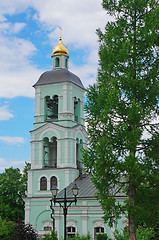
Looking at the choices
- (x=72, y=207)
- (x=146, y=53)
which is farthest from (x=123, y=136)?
(x=72, y=207)

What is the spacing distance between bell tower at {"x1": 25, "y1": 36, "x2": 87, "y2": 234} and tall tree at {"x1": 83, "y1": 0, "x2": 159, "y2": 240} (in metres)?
18.7

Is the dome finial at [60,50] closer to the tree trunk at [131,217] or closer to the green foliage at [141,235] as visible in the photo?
the green foliage at [141,235]

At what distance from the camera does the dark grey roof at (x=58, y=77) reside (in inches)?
1415

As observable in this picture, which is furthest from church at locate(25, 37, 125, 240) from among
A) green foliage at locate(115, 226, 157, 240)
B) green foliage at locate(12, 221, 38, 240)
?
green foliage at locate(115, 226, 157, 240)

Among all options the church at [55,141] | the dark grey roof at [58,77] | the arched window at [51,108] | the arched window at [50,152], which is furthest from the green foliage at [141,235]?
the dark grey roof at [58,77]

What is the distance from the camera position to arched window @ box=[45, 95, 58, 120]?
36312mm

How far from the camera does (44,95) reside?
3647 cm

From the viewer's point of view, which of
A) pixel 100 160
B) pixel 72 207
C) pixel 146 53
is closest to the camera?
pixel 100 160

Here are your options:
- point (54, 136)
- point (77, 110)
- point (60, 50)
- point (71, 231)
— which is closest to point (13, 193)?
point (54, 136)

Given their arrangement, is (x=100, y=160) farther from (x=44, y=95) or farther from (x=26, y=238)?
(x=44, y=95)

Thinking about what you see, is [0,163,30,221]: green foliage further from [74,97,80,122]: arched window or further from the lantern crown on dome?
the lantern crown on dome

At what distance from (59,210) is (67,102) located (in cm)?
984

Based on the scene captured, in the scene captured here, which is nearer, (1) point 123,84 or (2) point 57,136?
(1) point 123,84

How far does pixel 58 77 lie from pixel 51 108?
312 cm
